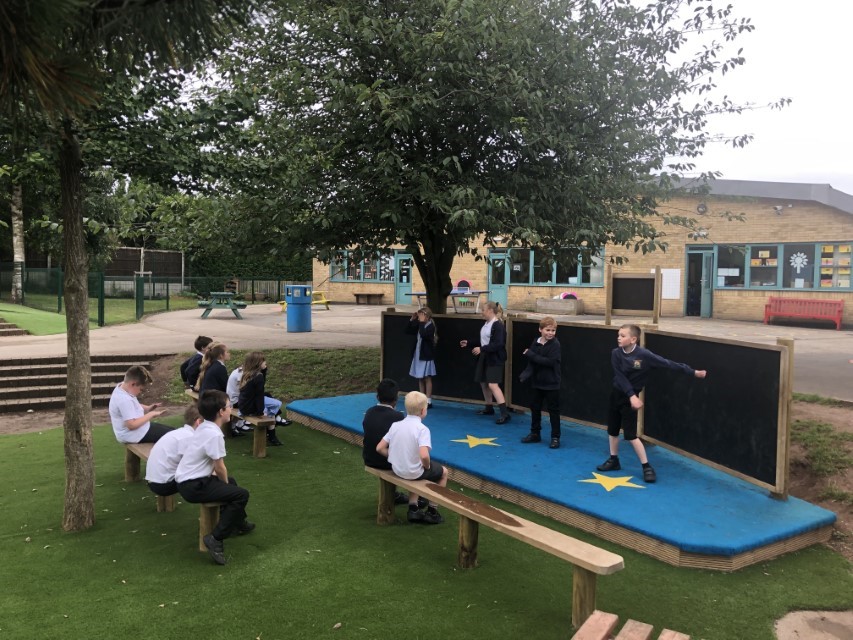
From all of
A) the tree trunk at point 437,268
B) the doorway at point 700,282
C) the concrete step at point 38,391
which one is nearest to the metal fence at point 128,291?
the concrete step at point 38,391

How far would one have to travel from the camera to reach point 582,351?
29.1ft

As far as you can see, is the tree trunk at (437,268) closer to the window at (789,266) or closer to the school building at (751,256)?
the school building at (751,256)

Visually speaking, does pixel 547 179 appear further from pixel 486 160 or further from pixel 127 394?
pixel 127 394

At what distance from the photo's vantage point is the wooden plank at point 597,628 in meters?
3.48

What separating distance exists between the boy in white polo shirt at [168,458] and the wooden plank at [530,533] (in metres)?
1.77

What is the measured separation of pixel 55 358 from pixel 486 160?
9.60 meters

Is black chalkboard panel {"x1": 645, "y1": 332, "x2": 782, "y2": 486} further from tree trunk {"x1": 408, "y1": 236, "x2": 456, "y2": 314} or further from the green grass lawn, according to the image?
the green grass lawn

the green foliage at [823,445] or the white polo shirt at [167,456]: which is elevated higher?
the white polo shirt at [167,456]

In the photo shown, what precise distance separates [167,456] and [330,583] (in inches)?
67.5

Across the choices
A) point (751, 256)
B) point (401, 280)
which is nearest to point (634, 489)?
point (751, 256)

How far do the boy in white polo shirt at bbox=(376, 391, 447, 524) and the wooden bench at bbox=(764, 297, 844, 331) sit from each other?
20.2 meters

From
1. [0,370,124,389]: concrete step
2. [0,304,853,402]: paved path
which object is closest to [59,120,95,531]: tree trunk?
[0,370,124,389]: concrete step

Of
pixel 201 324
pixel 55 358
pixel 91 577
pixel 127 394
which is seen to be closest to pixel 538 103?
pixel 127 394

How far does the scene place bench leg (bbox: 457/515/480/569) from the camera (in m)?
5.00
